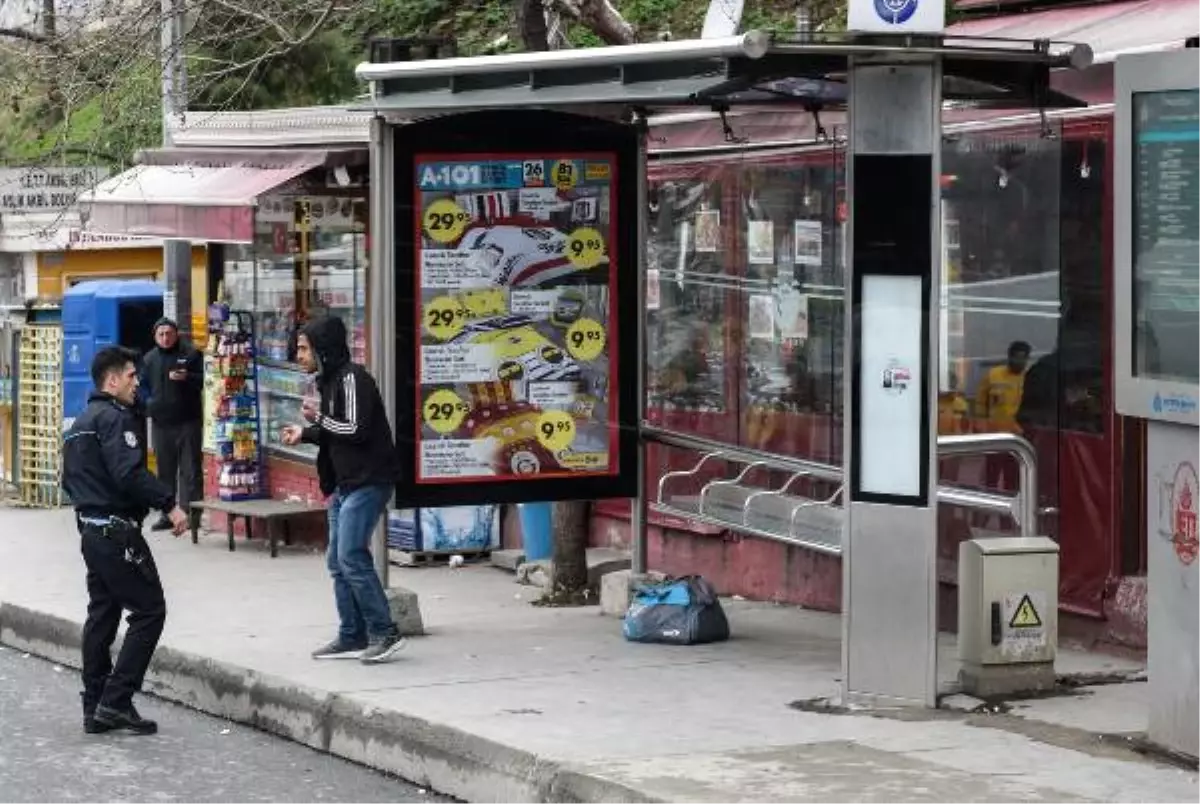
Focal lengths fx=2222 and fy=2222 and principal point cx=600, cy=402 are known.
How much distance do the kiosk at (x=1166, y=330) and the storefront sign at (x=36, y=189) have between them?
13.1 m

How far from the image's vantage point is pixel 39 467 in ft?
67.4

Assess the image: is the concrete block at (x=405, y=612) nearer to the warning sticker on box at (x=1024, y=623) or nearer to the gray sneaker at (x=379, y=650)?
the gray sneaker at (x=379, y=650)

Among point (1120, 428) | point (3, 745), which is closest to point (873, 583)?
point (1120, 428)

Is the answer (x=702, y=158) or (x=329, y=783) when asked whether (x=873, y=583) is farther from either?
(x=702, y=158)

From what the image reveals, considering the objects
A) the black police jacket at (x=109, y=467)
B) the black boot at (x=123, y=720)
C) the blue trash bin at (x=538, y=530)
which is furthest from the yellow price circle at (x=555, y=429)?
the black boot at (x=123, y=720)

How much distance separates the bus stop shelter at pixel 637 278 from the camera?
9.09m

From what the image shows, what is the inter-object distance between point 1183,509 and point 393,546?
815 centimetres

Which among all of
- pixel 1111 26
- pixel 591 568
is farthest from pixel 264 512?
pixel 1111 26

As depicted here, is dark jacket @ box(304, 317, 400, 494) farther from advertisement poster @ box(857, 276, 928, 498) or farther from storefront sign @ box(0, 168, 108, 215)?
storefront sign @ box(0, 168, 108, 215)

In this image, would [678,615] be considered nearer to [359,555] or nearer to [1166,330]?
[359,555]

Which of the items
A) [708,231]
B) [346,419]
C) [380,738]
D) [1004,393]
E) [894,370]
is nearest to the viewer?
[894,370]

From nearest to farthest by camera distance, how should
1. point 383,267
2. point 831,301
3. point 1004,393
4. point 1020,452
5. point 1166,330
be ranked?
point 1166,330, point 1020,452, point 1004,393, point 383,267, point 831,301

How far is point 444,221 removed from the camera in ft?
37.4

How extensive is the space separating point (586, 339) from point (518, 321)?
409mm
